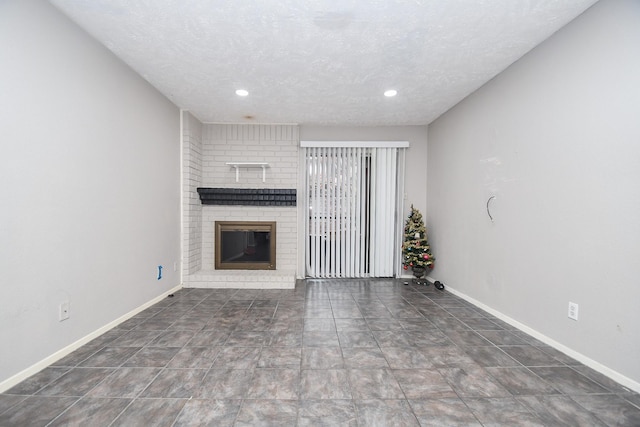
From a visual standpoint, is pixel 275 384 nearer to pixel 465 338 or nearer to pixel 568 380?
pixel 465 338

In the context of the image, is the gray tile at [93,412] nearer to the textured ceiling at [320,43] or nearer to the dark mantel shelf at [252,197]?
the textured ceiling at [320,43]

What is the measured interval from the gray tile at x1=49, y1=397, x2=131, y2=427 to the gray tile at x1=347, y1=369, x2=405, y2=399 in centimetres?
138

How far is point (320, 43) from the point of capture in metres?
2.44

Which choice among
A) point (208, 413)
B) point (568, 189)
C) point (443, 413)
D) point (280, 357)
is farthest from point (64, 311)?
point (568, 189)

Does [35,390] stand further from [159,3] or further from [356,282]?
[356,282]

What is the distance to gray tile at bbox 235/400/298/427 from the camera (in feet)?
4.90

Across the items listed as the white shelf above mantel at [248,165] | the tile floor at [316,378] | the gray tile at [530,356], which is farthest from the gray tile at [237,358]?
the white shelf above mantel at [248,165]

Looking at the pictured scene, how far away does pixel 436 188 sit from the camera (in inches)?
177

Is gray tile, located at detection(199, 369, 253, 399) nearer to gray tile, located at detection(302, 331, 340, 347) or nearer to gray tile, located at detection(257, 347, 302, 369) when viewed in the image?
gray tile, located at detection(257, 347, 302, 369)

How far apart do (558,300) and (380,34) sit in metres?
2.68

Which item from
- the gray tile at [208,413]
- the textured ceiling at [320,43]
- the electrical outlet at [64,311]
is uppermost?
the textured ceiling at [320,43]

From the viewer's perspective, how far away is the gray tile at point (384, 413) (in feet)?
4.92

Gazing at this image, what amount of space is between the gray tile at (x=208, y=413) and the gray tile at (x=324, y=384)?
417mm

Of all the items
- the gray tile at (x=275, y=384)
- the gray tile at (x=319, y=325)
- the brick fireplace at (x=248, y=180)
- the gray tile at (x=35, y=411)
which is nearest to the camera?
the gray tile at (x=35, y=411)
